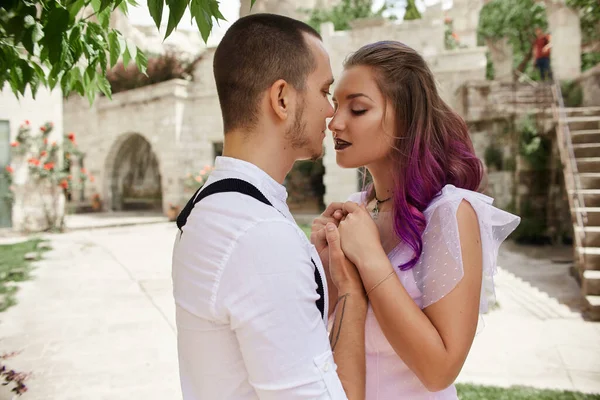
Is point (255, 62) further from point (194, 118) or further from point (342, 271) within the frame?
point (194, 118)

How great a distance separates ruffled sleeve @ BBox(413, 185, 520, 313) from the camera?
140cm

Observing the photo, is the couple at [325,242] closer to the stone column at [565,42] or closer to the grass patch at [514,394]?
the grass patch at [514,394]

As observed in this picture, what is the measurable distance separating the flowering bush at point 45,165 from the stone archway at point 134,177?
5985 millimetres

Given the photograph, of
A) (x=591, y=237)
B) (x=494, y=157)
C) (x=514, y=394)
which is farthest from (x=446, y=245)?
(x=494, y=157)

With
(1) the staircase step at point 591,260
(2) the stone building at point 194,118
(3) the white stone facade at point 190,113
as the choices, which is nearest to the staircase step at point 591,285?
(1) the staircase step at point 591,260

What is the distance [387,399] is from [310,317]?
776mm

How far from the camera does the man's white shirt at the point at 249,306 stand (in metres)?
0.92

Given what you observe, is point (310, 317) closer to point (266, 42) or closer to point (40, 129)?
point (266, 42)

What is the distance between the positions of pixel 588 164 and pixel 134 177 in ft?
52.2

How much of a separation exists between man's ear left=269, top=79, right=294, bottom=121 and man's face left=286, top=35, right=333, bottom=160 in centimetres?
3

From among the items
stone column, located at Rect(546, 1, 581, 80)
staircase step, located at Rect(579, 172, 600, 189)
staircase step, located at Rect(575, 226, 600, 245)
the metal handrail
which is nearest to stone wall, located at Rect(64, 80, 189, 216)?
stone column, located at Rect(546, 1, 581, 80)

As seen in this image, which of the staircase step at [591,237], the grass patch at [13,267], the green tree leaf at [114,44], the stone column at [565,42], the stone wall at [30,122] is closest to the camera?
the green tree leaf at [114,44]

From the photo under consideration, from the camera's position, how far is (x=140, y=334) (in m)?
4.74

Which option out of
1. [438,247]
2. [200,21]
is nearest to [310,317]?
[438,247]
